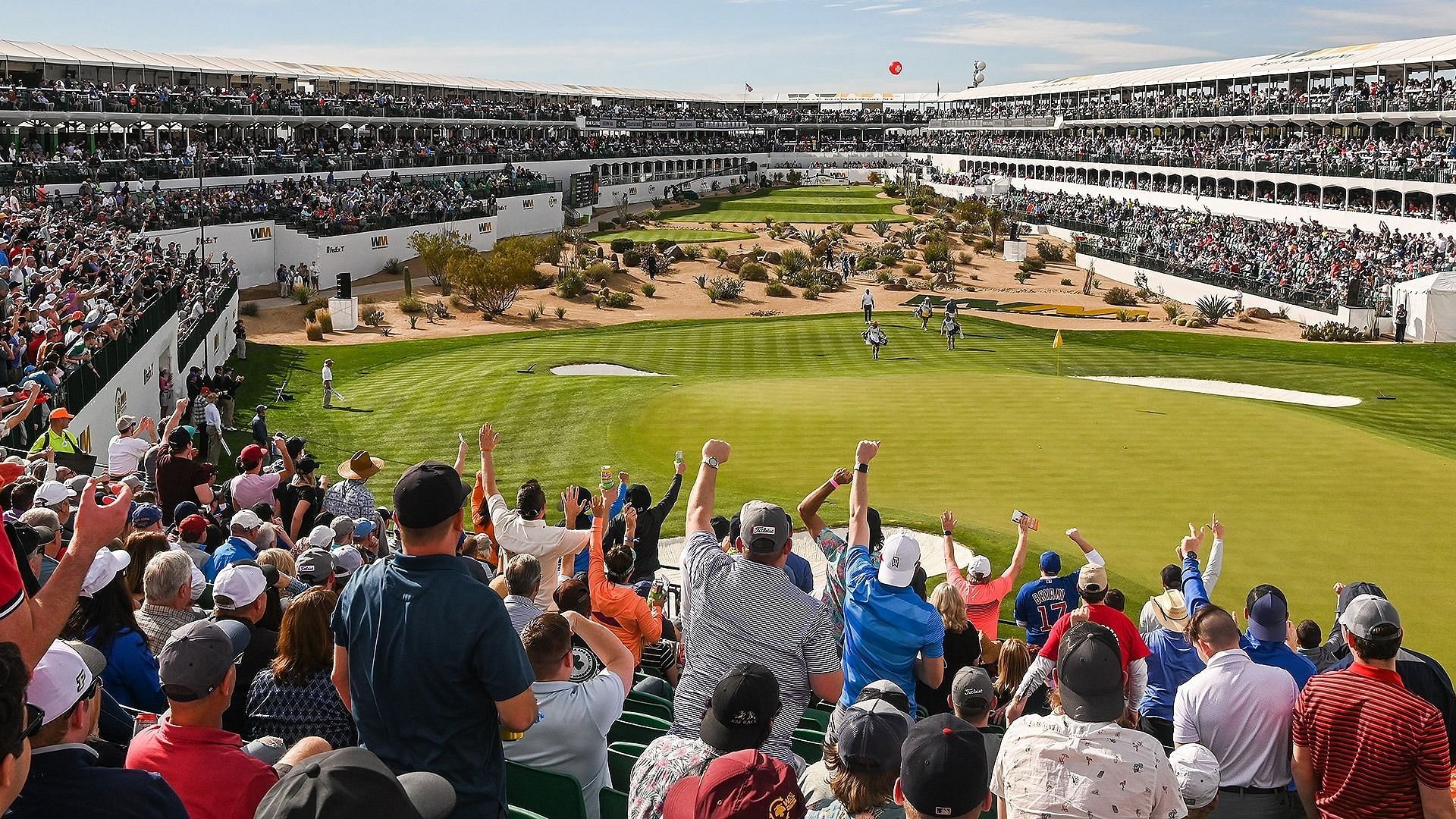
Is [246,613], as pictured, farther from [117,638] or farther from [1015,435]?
[1015,435]

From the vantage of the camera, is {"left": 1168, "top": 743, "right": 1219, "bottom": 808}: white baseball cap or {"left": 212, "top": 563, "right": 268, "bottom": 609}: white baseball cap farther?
{"left": 212, "top": 563, "right": 268, "bottom": 609}: white baseball cap

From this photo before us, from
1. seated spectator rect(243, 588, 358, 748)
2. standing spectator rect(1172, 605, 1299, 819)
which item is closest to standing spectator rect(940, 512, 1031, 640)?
standing spectator rect(1172, 605, 1299, 819)

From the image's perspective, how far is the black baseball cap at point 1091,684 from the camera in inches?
188

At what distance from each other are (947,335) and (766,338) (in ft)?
20.3

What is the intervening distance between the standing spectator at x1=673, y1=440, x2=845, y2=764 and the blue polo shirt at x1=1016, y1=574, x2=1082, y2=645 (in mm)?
4363

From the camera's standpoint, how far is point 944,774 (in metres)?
4.25

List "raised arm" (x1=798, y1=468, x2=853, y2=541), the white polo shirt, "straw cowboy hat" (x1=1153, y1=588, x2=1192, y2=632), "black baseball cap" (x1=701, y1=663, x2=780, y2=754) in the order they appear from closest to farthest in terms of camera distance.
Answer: "black baseball cap" (x1=701, y1=663, x2=780, y2=754)
the white polo shirt
"raised arm" (x1=798, y1=468, x2=853, y2=541)
"straw cowboy hat" (x1=1153, y1=588, x2=1192, y2=632)

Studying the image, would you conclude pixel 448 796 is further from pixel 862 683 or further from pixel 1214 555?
pixel 1214 555

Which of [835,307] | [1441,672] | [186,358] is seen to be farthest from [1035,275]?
[1441,672]

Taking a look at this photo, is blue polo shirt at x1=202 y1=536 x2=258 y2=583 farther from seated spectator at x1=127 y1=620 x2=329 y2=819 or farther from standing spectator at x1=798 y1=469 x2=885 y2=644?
seated spectator at x1=127 y1=620 x2=329 y2=819

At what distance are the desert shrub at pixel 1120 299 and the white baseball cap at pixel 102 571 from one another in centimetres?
5553

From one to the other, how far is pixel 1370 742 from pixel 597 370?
3027 cm

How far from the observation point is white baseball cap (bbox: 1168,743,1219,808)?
17.7 feet

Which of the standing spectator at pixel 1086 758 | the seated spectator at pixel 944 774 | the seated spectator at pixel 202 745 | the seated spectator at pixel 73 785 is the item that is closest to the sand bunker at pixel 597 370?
the seated spectator at pixel 202 745
